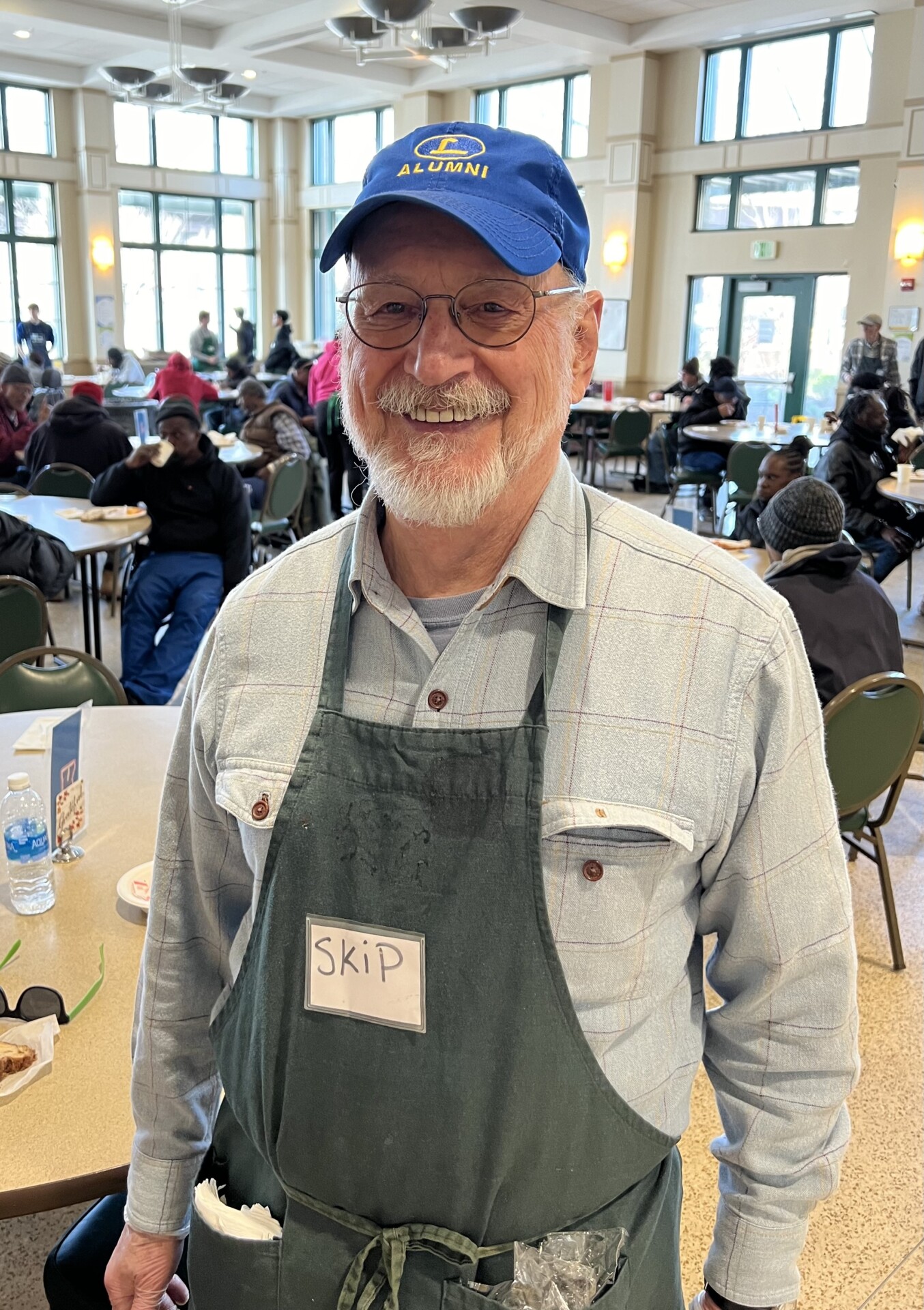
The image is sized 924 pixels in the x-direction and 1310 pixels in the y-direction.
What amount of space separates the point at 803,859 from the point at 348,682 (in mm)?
422

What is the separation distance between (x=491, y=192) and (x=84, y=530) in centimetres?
403

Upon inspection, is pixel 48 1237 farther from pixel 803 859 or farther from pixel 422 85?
pixel 422 85

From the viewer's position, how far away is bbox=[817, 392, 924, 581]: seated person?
6148 millimetres

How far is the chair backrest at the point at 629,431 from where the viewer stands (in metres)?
9.91

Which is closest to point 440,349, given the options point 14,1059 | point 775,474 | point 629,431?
point 14,1059

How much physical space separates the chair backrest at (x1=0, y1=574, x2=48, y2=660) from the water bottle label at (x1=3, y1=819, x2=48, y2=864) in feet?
5.63

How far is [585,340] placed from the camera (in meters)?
1.04

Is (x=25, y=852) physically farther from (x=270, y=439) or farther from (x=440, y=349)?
(x=270, y=439)

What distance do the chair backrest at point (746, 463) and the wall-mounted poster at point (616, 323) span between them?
21.4ft

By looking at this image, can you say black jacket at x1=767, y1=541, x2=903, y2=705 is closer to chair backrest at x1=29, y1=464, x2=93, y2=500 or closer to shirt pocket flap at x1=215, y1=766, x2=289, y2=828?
shirt pocket flap at x1=215, y1=766, x2=289, y2=828

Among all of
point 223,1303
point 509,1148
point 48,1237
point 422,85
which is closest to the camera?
point 509,1148

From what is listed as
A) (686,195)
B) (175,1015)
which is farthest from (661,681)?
(686,195)

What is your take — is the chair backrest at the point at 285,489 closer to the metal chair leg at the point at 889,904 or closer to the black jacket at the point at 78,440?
the black jacket at the point at 78,440

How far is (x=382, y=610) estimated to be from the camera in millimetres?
977
